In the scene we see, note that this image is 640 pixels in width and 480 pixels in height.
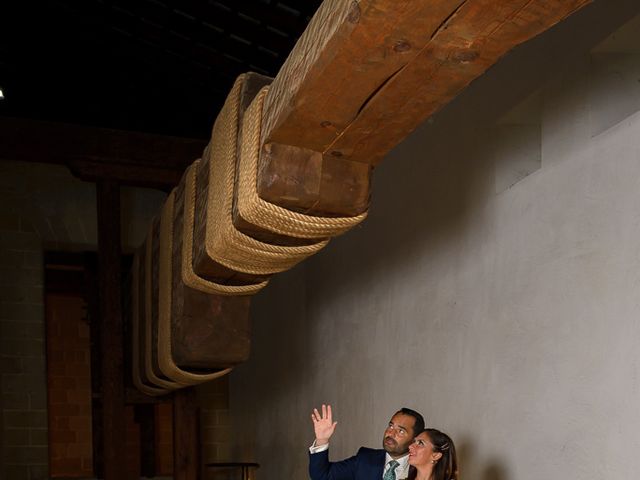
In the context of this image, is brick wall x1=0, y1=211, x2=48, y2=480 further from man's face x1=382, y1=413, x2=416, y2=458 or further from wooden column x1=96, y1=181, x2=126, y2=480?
man's face x1=382, y1=413, x2=416, y2=458

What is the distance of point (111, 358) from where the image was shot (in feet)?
17.2

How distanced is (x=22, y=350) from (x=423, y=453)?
5.08m

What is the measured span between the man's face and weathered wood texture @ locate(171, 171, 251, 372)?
0.72 m

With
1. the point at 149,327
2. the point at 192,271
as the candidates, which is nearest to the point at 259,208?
the point at 192,271

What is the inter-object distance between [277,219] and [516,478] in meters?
1.27

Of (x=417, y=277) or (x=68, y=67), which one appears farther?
(x=68, y=67)

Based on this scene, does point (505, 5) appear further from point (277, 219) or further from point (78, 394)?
point (78, 394)

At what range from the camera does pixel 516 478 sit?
9.53 ft

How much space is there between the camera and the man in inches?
122

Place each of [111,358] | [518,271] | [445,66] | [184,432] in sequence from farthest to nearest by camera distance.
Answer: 1. [184,432]
2. [111,358]
3. [518,271]
4. [445,66]

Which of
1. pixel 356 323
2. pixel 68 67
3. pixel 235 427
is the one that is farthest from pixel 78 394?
pixel 356 323

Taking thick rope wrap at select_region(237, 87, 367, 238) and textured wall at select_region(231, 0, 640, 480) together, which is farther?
textured wall at select_region(231, 0, 640, 480)

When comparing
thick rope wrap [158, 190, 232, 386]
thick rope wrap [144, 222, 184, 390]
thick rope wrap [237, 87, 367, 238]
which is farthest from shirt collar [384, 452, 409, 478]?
thick rope wrap [144, 222, 184, 390]

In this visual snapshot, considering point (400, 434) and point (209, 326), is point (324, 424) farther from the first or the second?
point (209, 326)
